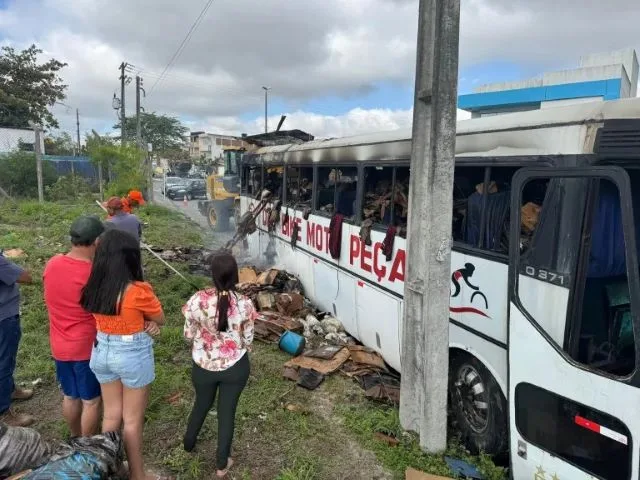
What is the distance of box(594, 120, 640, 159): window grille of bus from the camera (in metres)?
2.46

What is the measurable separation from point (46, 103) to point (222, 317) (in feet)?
114

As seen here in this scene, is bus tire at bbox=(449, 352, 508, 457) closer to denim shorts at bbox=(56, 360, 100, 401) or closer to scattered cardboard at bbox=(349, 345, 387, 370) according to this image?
scattered cardboard at bbox=(349, 345, 387, 370)

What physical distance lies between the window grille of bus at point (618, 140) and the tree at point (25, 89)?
33.7m

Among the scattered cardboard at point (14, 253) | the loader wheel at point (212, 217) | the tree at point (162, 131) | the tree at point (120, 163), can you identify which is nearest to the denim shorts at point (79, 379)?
the scattered cardboard at point (14, 253)

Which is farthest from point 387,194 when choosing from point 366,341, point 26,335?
point 26,335

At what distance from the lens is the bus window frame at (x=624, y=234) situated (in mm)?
2426

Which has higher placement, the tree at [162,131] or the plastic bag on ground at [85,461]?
Answer: the tree at [162,131]

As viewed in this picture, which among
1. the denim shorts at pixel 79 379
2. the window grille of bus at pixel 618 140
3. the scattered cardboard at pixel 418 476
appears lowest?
the scattered cardboard at pixel 418 476

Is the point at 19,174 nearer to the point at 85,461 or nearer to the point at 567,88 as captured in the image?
the point at 85,461

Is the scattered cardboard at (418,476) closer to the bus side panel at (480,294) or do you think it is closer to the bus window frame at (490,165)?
the bus side panel at (480,294)

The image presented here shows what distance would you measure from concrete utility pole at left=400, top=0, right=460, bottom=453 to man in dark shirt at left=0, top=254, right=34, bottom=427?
3.08m

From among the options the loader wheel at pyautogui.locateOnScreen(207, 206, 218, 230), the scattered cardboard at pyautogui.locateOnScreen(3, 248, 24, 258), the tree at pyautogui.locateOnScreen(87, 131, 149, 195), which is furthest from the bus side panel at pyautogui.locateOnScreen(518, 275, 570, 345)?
the tree at pyautogui.locateOnScreen(87, 131, 149, 195)

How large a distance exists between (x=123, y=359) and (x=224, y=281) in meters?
0.77

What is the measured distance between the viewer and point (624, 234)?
98.0 inches
